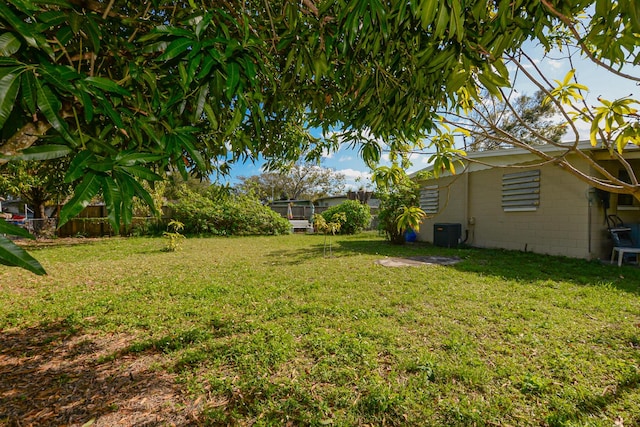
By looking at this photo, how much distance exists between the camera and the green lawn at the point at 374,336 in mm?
2189

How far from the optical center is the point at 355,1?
1168 mm

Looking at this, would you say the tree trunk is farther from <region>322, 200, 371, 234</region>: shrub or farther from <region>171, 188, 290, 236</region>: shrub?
<region>322, 200, 371, 234</region>: shrub

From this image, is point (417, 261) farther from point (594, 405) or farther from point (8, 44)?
point (8, 44)

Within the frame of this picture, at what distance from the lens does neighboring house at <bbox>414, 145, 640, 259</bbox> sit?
7.04 meters

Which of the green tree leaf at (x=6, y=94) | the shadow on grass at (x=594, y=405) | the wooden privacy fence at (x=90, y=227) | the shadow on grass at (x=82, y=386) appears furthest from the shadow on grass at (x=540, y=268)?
the wooden privacy fence at (x=90, y=227)

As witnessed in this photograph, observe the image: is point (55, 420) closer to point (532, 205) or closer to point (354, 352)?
point (354, 352)

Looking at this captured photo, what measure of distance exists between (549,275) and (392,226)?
5.48m

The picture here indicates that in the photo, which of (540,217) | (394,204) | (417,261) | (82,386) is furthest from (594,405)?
(394,204)

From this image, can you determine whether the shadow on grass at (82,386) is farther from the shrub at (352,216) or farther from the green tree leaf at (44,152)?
the shrub at (352,216)

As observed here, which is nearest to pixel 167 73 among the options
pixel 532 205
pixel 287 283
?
pixel 287 283

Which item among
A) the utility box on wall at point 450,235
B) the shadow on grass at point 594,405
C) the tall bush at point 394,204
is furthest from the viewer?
the tall bush at point 394,204

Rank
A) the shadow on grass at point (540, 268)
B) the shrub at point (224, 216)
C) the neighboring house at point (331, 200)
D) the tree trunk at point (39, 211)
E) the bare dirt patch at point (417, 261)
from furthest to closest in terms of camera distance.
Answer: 1. the neighboring house at point (331, 200)
2. the shrub at point (224, 216)
3. the tree trunk at point (39, 211)
4. the bare dirt patch at point (417, 261)
5. the shadow on grass at point (540, 268)

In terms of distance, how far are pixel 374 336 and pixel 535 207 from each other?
7.30 meters

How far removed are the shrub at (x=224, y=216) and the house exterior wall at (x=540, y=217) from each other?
930cm
